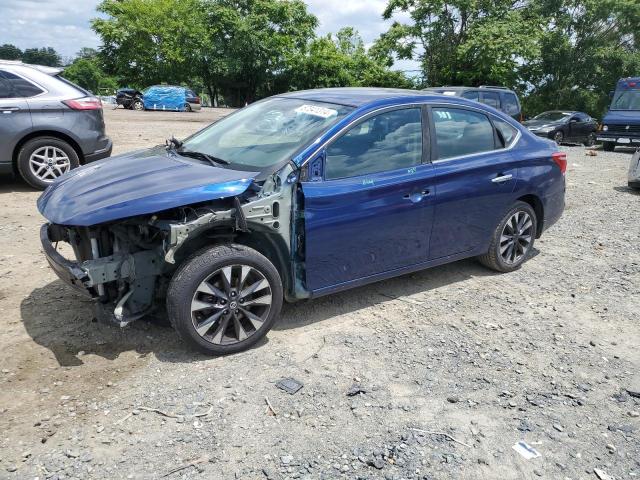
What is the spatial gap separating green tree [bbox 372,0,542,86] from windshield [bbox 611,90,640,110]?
945cm

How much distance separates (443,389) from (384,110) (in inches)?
82.0

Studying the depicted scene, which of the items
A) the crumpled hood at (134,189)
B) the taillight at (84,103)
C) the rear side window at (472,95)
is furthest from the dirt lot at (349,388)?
the rear side window at (472,95)

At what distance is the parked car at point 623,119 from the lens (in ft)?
55.7

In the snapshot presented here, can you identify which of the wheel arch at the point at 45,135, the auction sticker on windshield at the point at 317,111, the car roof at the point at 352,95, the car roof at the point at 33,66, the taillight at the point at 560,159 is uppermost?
the car roof at the point at 33,66

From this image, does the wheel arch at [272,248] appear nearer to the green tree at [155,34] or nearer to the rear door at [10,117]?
the rear door at [10,117]

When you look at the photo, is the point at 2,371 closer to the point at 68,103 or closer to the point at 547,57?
the point at 68,103

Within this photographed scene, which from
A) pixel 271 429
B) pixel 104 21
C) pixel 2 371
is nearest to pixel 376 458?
pixel 271 429

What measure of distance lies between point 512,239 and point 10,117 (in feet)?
21.1

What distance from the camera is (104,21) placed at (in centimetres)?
4719

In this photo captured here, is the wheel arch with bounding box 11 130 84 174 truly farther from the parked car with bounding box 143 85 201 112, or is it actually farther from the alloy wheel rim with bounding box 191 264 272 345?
the parked car with bounding box 143 85 201 112

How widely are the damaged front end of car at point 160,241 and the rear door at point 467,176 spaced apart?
136 cm

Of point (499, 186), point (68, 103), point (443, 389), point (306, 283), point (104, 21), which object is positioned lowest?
point (443, 389)

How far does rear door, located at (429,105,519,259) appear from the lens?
172 inches

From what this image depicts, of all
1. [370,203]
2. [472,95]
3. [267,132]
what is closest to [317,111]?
[267,132]
